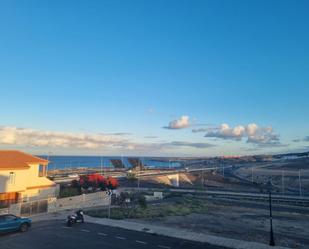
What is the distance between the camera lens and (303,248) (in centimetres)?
2144

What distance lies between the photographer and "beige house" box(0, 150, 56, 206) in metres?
35.7

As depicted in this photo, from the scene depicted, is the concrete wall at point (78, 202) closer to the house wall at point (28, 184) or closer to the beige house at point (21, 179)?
the beige house at point (21, 179)

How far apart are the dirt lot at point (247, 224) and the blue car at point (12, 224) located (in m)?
10.6

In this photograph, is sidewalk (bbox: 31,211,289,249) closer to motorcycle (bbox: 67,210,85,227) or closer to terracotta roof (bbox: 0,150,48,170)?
motorcycle (bbox: 67,210,85,227)

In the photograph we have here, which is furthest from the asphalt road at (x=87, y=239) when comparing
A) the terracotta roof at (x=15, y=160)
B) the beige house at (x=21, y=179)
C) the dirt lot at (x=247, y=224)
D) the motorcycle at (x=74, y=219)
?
the terracotta roof at (x=15, y=160)

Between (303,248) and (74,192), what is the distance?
1174 inches

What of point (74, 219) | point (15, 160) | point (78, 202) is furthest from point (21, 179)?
point (74, 219)

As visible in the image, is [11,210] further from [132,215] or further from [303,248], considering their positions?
[303,248]

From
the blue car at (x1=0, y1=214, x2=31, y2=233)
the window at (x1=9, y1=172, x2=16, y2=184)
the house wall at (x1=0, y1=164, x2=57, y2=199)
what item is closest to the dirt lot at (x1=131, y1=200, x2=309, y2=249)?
the blue car at (x1=0, y1=214, x2=31, y2=233)

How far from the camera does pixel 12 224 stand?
24938mm

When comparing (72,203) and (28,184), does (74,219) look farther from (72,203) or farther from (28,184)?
(28,184)

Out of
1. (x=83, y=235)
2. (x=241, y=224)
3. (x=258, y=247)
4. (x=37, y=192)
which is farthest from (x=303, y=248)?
(x=37, y=192)

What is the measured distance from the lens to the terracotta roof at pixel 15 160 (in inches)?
1438

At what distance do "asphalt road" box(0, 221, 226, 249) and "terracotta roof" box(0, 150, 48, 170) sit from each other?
12379 mm
